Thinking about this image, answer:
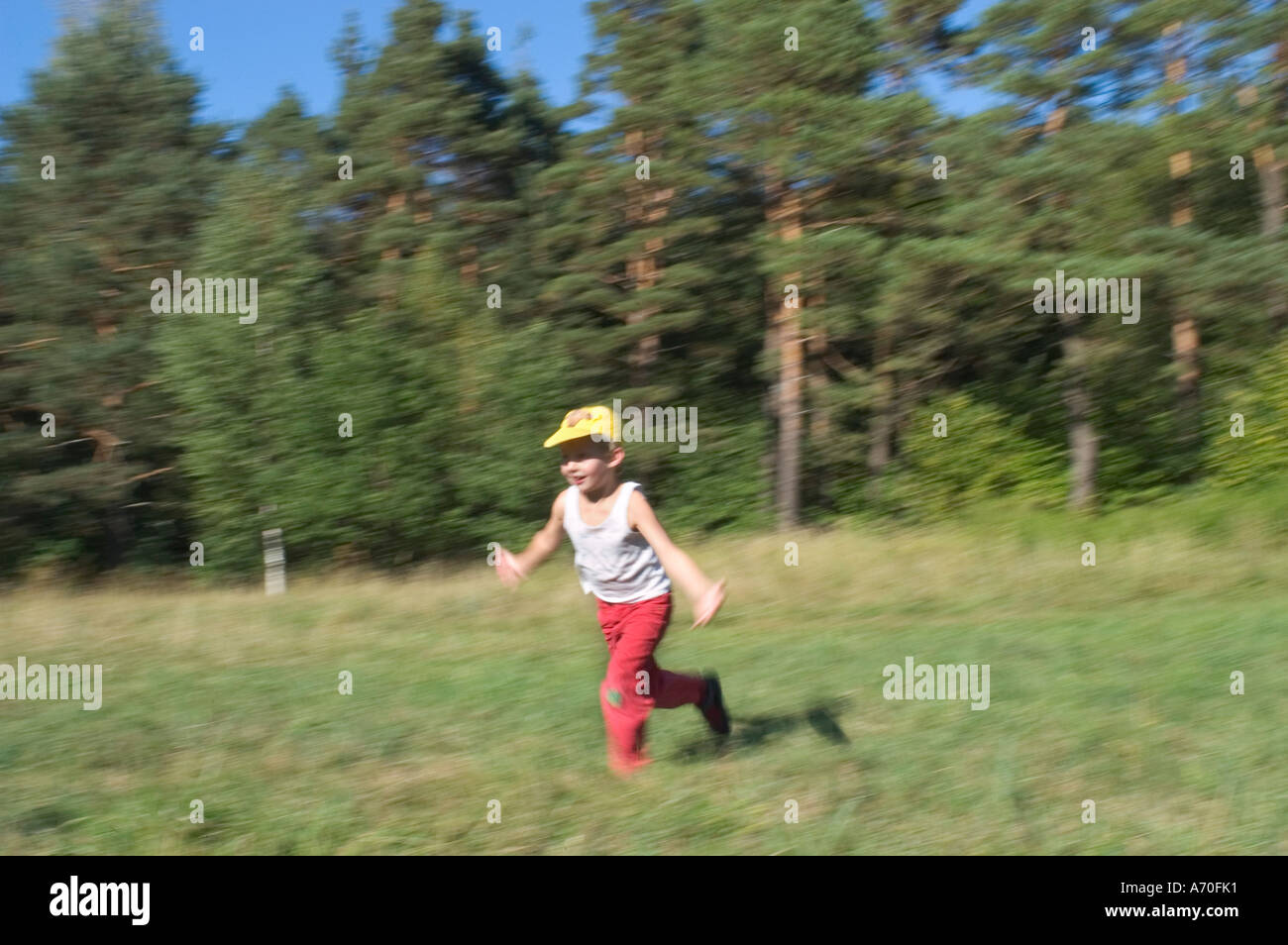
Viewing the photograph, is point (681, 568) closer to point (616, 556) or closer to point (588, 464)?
point (616, 556)

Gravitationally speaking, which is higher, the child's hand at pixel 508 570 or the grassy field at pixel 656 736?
the child's hand at pixel 508 570

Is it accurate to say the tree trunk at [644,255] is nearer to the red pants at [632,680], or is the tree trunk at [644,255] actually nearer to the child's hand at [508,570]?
the child's hand at [508,570]

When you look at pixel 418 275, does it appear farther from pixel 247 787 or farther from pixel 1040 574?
pixel 247 787

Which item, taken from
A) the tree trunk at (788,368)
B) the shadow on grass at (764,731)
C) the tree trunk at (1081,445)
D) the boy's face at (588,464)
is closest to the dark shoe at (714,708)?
the shadow on grass at (764,731)

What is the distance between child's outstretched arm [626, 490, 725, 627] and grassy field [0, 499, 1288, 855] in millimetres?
898

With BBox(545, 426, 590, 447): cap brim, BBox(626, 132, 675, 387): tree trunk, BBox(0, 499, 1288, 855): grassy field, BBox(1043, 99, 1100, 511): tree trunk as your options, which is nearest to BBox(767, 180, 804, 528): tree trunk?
BBox(626, 132, 675, 387): tree trunk

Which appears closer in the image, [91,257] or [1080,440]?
[91,257]

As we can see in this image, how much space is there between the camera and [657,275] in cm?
3269

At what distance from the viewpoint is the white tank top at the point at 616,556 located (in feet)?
20.3

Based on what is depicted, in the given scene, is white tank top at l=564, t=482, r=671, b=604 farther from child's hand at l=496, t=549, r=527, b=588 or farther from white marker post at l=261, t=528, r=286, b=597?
white marker post at l=261, t=528, r=286, b=597

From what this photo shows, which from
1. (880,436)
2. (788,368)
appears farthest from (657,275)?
(880,436)

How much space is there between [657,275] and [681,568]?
89.9 ft
